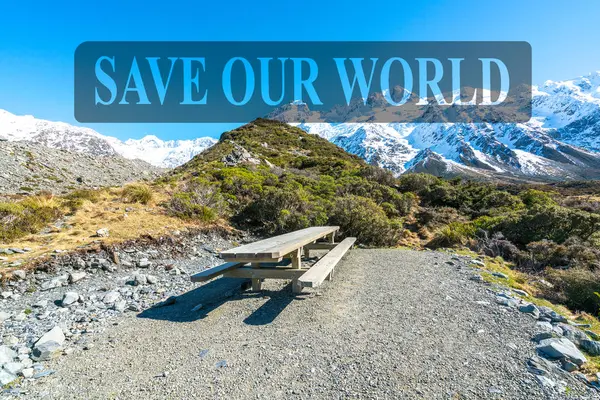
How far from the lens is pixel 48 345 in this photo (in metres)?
3.16

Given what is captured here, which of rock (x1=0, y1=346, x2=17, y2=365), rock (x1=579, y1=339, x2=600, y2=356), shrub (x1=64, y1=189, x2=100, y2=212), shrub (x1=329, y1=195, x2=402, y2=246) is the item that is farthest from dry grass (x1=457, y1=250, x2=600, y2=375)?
shrub (x1=64, y1=189, x2=100, y2=212)

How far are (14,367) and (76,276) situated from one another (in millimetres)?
2569

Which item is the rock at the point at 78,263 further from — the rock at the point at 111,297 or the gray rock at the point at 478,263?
the gray rock at the point at 478,263

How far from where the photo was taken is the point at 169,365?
289 centimetres

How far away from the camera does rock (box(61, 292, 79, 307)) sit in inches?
171

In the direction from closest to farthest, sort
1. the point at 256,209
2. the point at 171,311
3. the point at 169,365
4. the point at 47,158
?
the point at 169,365
the point at 171,311
the point at 256,209
the point at 47,158

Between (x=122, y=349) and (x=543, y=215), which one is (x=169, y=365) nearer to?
(x=122, y=349)

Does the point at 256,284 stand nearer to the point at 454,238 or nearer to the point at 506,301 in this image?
the point at 506,301

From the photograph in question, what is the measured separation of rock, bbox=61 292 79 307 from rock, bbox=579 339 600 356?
623 cm

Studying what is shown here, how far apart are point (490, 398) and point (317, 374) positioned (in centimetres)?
133

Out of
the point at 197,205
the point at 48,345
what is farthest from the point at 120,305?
the point at 197,205

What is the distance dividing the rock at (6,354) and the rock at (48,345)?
0.16 m

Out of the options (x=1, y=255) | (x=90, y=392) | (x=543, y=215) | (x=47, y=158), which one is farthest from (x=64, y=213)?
(x=47, y=158)

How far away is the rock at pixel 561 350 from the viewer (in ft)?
8.61
